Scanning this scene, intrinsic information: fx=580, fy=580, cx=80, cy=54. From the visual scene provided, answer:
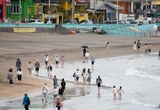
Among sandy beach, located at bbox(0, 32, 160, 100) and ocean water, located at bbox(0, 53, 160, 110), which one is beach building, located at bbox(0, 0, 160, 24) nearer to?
sandy beach, located at bbox(0, 32, 160, 100)

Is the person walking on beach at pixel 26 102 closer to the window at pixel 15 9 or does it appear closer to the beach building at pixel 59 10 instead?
the beach building at pixel 59 10

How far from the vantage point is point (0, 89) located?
29.7 m

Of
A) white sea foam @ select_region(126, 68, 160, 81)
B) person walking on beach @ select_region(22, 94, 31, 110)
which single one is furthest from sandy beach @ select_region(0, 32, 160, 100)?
white sea foam @ select_region(126, 68, 160, 81)

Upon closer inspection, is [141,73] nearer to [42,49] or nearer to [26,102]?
[42,49]

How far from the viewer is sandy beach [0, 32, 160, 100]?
3173cm

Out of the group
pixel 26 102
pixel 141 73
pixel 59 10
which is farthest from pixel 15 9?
pixel 26 102

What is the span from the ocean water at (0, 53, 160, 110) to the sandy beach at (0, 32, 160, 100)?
1976 mm

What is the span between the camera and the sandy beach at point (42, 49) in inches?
1249

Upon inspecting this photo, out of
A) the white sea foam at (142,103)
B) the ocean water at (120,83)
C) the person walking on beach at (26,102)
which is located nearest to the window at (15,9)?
the ocean water at (120,83)

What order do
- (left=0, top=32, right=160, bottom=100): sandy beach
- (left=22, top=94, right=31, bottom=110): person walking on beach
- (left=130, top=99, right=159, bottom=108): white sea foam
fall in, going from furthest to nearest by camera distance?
(left=0, top=32, right=160, bottom=100): sandy beach, (left=130, top=99, right=159, bottom=108): white sea foam, (left=22, top=94, right=31, bottom=110): person walking on beach

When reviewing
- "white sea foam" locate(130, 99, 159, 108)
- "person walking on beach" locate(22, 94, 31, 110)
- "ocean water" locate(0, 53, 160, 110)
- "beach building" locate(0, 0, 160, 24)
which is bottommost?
"white sea foam" locate(130, 99, 159, 108)

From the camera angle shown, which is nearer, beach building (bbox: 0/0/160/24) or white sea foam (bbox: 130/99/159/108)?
white sea foam (bbox: 130/99/159/108)

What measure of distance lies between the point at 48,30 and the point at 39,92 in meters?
30.8

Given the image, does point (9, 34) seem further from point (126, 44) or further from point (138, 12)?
point (138, 12)
